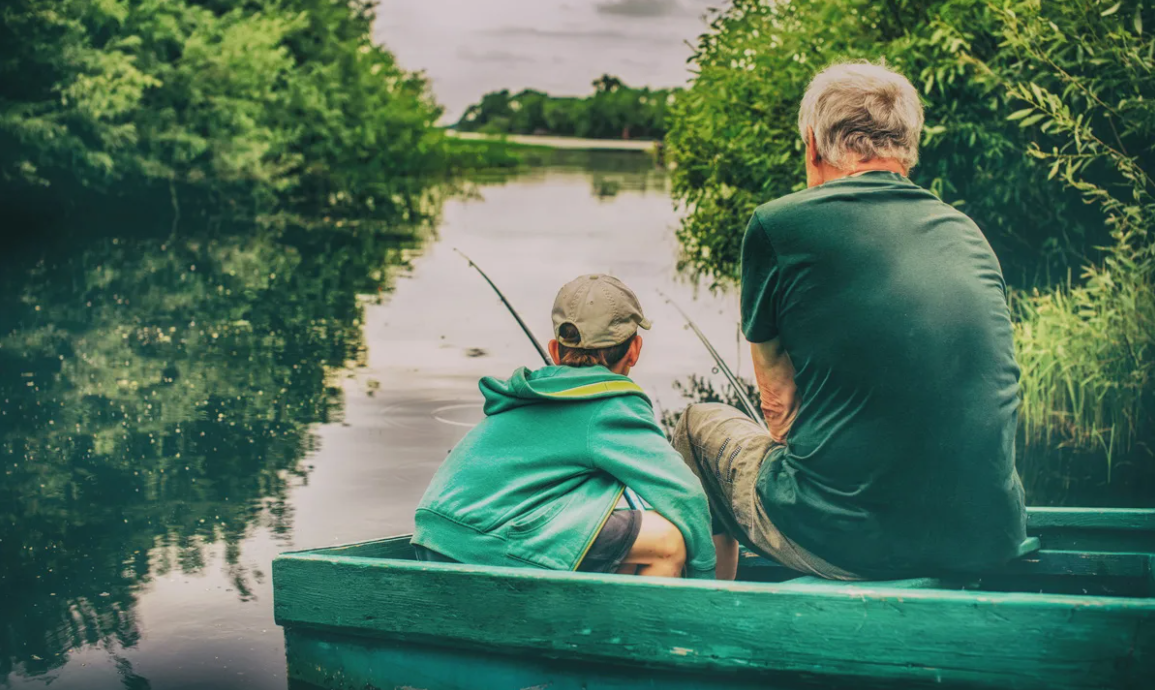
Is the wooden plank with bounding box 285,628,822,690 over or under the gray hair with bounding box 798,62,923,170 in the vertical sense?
under

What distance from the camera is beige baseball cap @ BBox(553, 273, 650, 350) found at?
388 centimetres

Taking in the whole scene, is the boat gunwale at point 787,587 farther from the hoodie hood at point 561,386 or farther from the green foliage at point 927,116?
the green foliage at point 927,116

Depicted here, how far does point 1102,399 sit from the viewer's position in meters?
8.18

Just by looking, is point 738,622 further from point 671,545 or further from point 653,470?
point 653,470

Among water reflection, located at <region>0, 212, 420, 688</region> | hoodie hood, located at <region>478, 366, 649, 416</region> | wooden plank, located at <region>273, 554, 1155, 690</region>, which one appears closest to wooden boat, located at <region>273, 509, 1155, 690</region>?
wooden plank, located at <region>273, 554, 1155, 690</region>

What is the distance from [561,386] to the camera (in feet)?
12.6

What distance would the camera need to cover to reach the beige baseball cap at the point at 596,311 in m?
3.88

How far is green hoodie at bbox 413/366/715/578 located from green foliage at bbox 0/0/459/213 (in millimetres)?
20654

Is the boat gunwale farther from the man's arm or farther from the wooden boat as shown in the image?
the man's arm

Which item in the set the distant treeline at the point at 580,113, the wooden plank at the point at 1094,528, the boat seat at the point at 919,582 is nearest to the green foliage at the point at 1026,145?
the wooden plank at the point at 1094,528

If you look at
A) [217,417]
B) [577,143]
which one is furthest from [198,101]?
[577,143]

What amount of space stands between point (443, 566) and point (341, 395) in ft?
19.5

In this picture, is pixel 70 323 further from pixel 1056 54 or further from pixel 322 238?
pixel 322 238

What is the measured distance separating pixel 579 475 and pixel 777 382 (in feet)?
2.01
